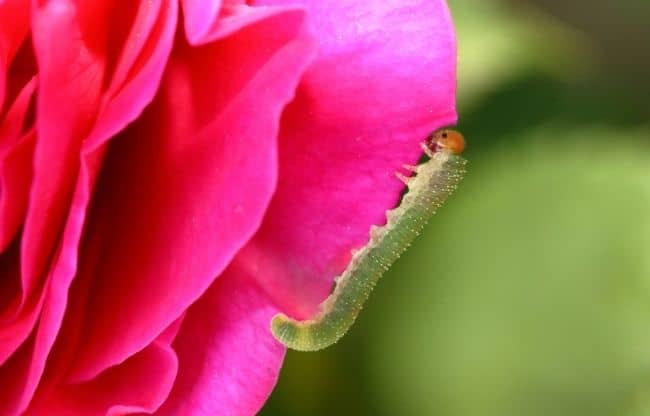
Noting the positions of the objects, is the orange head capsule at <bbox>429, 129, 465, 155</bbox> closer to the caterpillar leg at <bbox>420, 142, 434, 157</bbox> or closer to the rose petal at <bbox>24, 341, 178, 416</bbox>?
the caterpillar leg at <bbox>420, 142, 434, 157</bbox>

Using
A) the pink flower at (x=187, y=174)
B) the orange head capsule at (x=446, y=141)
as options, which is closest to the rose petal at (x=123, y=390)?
the pink flower at (x=187, y=174)

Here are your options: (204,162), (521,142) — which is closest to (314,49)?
(204,162)

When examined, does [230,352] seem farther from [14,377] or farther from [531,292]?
[531,292]

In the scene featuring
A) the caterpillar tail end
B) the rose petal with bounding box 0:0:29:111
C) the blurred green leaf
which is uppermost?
the rose petal with bounding box 0:0:29:111

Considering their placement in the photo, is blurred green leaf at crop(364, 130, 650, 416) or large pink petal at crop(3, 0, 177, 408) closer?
large pink petal at crop(3, 0, 177, 408)

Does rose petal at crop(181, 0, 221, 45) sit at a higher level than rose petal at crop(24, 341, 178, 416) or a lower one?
higher

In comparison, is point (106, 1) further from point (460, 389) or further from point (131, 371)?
point (460, 389)

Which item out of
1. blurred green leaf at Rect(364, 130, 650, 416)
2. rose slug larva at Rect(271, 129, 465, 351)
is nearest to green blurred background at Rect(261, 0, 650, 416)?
blurred green leaf at Rect(364, 130, 650, 416)
